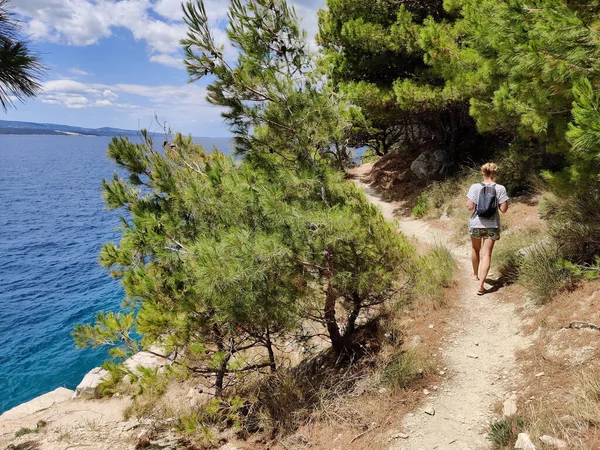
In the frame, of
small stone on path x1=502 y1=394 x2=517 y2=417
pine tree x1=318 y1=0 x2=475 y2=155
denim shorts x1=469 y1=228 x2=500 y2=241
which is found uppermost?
pine tree x1=318 y1=0 x2=475 y2=155

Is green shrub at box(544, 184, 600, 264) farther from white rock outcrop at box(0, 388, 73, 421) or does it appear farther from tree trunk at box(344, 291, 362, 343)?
white rock outcrop at box(0, 388, 73, 421)

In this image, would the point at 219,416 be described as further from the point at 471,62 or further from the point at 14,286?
the point at 14,286

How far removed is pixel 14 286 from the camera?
17.0 meters

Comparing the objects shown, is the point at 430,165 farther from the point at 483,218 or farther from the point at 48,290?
the point at 48,290

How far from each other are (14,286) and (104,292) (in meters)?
4.69

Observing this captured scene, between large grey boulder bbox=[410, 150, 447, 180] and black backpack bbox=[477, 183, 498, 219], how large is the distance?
9.45 m

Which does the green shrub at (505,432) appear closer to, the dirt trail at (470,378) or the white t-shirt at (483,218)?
the dirt trail at (470,378)

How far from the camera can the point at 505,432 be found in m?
3.03

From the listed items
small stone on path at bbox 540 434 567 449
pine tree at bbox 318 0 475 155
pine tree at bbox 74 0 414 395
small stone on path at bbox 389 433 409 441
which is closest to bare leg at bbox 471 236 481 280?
pine tree at bbox 74 0 414 395

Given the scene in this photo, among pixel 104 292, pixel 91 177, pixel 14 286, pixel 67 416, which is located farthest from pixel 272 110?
pixel 91 177

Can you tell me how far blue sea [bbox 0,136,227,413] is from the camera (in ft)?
36.5

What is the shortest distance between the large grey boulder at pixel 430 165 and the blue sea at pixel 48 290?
12201mm

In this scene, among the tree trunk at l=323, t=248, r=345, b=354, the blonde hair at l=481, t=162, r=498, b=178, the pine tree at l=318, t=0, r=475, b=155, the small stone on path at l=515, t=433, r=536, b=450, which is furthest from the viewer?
the pine tree at l=318, t=0, r=475, b=155

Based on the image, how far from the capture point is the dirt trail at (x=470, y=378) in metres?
3.38
